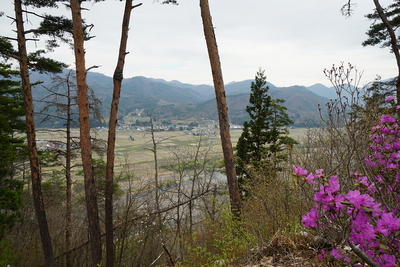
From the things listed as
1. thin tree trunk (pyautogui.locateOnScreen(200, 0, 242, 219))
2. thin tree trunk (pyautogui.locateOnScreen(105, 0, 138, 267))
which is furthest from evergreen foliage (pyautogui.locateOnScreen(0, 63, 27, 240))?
thin tree trunk (pyautogui.locateOnScreen(200, 0, 242, 219))

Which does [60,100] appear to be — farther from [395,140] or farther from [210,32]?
[395,140]

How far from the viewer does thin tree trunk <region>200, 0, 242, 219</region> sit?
491cm

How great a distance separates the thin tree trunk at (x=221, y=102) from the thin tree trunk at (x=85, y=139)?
2.70 metres

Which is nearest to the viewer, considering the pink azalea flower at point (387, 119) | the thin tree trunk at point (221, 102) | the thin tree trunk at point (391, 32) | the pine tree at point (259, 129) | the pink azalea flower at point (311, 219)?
the pink azalea flower at point (311, 219)

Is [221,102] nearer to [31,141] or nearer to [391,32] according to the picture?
[31,141]

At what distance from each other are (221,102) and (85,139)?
3087 millimetres

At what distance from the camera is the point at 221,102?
4.89 metres

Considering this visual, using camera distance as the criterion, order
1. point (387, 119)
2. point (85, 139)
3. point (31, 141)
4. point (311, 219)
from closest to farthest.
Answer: point (311, 219), point (387, 119), point (85, 139), point (31, 141)

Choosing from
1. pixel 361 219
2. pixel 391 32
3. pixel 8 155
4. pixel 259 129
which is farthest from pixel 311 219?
pixel 259 129

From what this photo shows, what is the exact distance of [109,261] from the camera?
5.47m

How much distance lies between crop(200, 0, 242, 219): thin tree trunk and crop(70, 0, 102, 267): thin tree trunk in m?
2.70

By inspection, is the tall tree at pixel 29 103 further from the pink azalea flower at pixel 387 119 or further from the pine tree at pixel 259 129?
the pine tree at pixel 259 129

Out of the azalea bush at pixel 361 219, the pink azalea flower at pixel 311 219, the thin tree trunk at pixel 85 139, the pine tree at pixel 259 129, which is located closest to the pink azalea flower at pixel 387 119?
the azalea bush at pixel 361 219

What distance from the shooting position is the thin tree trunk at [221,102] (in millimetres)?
4910
